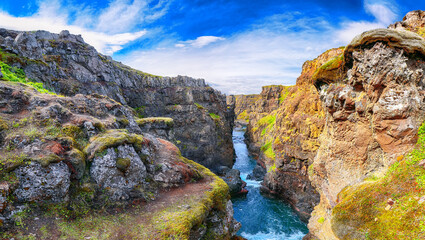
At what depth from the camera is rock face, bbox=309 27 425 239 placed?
13.2 m

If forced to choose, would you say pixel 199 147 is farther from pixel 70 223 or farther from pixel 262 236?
pixel 70 223

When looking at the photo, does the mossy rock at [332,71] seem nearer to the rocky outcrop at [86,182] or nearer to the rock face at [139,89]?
the rocky outcrop at [86,182]

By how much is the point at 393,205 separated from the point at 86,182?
60.6 ft

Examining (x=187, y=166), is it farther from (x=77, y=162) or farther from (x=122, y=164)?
(x=77, y=162)

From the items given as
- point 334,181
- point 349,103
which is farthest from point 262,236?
point 349,103

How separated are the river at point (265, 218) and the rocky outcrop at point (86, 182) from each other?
17.2 m

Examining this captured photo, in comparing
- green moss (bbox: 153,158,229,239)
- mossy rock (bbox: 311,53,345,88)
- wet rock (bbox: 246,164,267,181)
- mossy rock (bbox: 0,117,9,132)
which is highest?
mossy rock (bbox: 311,53,345,88)

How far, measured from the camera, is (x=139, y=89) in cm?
5800

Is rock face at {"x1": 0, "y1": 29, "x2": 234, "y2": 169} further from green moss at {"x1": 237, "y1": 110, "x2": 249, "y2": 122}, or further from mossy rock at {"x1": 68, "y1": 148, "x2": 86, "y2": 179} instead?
green moss at {"x1": 237, "y1": 110, "x2": 249, "y2": 122}

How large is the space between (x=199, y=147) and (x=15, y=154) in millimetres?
44473

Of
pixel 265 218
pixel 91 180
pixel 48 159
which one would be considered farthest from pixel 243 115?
pixel 48 159

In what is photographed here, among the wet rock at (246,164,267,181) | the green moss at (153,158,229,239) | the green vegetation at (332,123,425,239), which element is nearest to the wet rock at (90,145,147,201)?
the green moss at (153,158,229,239)

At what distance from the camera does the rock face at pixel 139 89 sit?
37.8m

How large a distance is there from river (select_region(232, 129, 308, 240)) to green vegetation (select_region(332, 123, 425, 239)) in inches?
789
